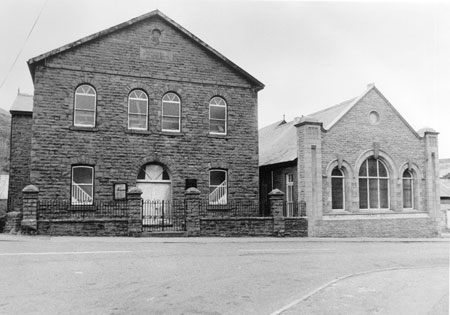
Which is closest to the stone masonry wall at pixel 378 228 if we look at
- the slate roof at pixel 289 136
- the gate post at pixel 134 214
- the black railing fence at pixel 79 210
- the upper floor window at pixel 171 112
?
the slate roof at pixel 289 136

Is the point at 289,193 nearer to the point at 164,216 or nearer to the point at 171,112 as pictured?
the point at 164,216

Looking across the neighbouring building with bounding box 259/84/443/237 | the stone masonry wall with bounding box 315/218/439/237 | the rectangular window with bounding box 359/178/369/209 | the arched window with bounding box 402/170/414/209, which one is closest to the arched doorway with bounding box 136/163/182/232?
the neighbouring building with bounding box 259/84/443/237

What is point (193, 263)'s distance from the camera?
11.9 metres

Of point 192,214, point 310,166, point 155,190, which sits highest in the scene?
point 310,166

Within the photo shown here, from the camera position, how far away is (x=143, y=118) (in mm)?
21984

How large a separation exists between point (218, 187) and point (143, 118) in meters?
4.71

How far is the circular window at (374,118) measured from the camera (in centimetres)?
2465

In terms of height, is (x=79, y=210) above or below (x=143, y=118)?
below

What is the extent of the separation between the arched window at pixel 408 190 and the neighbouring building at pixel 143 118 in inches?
328

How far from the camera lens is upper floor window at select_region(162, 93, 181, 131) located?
73.4 ft

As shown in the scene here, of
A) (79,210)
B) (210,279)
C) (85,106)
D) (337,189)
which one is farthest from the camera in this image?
(337,189)

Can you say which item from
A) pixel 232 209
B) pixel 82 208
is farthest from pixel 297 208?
pixel 82 208

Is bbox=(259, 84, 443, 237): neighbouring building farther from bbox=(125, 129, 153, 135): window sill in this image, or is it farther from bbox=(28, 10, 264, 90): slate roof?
bbox=(125, 129, 153, 135): window sill

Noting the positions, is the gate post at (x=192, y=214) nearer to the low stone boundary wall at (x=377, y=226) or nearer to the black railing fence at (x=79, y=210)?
the black railing fence at (x=79, y=210)
